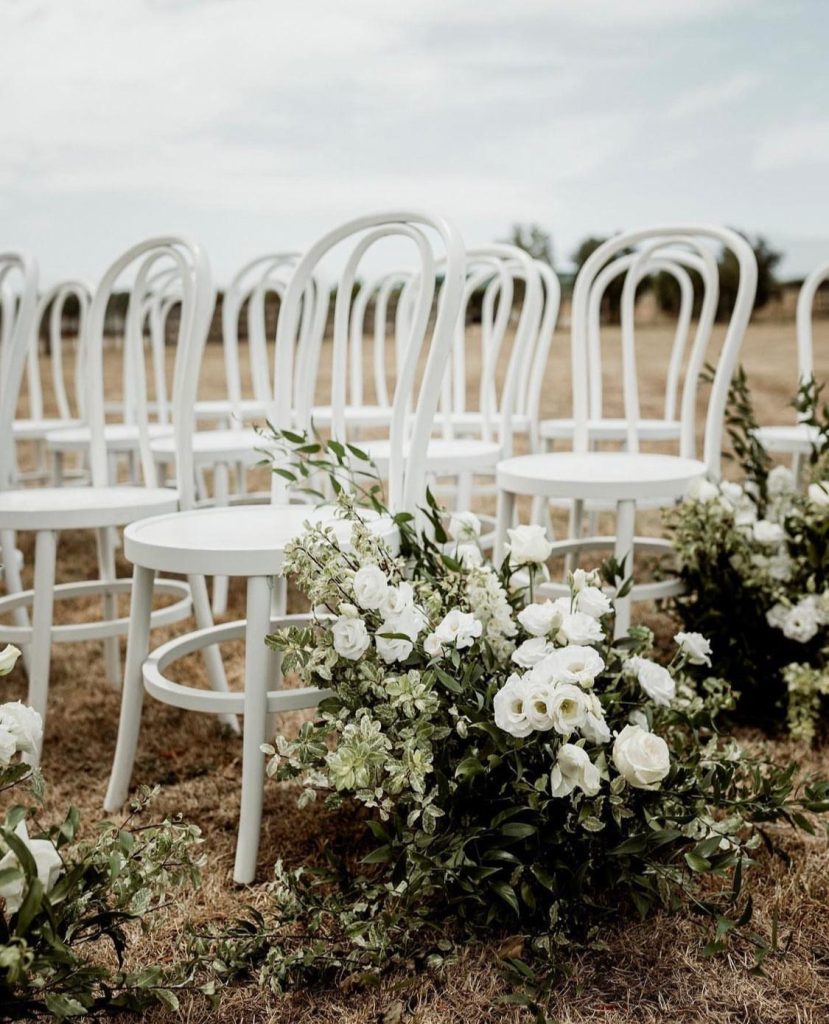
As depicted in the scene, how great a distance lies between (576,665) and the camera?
1148mm

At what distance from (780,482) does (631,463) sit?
32 cm

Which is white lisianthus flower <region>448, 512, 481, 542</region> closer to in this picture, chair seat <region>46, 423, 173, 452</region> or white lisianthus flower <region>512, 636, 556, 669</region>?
white lisianthus flower <region>512, 636, 556, 669</region>

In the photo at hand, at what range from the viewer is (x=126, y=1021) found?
41.2 inches

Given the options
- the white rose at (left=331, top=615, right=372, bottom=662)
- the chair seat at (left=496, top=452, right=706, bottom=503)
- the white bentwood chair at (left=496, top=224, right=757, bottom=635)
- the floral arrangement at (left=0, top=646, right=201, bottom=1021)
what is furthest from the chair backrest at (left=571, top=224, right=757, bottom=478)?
the floral arrangement at (left=0, top=646, right=201, bottom=1021)

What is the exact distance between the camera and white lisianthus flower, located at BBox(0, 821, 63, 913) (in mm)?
812

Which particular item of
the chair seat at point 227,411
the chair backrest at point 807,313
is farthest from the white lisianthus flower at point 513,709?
the chair seat at point 227,411

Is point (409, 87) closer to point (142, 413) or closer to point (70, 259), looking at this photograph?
point (70, 259)

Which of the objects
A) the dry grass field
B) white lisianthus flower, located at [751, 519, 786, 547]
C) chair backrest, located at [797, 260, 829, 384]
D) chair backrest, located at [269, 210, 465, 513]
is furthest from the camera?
chair backrest, located at [797, 260, 829, 384]

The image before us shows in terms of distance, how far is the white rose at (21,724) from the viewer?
92 cm

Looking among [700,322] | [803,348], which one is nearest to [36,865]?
[700,322]

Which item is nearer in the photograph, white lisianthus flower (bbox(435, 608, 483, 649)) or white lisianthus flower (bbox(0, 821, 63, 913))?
white lisianthus flower (bbox(0, 821, 63, 913))

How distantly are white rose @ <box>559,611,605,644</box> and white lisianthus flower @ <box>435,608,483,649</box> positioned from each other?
0.12 metres

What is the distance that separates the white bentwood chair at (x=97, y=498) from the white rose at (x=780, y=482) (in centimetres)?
123

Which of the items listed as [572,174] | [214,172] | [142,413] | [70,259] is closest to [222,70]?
[214,172]
